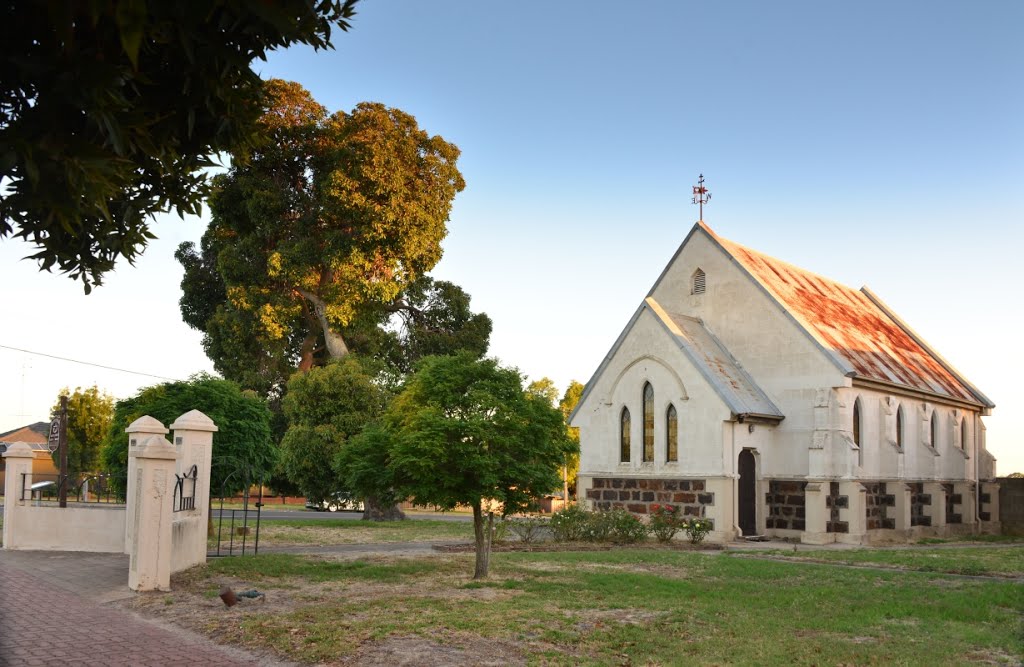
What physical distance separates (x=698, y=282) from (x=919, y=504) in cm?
1100

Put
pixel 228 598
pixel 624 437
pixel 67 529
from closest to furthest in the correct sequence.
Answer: pixel 228 598 → pixel 67 529 → pixel 624 437

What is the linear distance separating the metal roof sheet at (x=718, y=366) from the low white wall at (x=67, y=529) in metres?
16.2

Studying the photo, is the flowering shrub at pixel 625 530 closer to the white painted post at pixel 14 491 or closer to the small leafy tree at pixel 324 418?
the small leafy tree at pixel 324 418

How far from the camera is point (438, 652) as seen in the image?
30.5 feet

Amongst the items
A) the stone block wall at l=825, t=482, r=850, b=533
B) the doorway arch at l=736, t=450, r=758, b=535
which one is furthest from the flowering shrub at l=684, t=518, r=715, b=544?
the stone block wall at l=825, t=482, r=850, b=533

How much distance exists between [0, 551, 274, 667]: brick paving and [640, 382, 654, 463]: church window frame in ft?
55.2

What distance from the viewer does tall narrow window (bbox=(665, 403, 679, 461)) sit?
2702 centimetres

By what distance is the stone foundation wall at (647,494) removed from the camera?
25938mm

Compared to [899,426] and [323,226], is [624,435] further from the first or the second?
[323,226]

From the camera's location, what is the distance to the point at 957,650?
9789mm

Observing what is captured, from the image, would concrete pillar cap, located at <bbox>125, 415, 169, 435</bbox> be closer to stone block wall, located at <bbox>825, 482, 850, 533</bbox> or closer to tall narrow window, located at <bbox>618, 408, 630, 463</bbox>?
tall narrow window, located at <bbox>618, 408, 630, 463</bbox>

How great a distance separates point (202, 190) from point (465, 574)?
10183 millimetres

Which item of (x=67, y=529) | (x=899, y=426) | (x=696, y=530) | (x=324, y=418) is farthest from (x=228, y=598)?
(x=899, y=426)

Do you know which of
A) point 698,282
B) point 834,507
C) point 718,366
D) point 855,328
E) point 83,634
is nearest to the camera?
point 83,634
